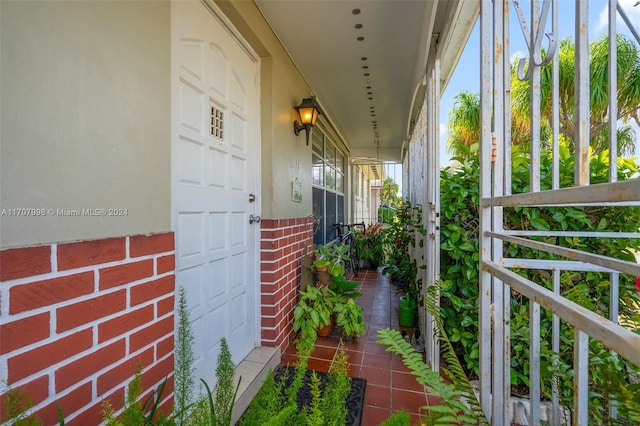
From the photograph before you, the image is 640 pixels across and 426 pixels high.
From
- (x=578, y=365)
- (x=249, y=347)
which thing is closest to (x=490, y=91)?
(x=578, y=365)

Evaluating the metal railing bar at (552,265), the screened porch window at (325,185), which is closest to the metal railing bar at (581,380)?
the metal railing bar at (552,265)

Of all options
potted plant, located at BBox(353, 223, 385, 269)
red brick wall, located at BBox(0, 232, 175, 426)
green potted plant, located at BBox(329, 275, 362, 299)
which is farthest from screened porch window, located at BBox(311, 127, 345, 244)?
red brick wall, located at BBox(0, 232, 175, 426)

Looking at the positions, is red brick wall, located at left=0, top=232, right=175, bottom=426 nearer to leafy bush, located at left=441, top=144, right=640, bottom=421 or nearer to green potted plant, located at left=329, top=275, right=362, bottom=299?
leafy bush, located at left=441, top=144, right=640, bottom=421

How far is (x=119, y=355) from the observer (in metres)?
1.02

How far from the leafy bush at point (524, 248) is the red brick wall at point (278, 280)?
1254 millimetres

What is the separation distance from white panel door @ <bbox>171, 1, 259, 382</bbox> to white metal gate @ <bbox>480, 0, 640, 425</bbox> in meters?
1.35

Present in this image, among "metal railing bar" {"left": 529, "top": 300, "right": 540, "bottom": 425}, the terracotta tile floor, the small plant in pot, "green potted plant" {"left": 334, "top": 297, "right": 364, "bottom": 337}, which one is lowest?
the terracotta tile floor

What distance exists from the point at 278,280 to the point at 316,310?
0.53 metres

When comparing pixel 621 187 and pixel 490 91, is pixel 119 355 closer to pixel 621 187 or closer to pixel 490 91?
pixel 621 187

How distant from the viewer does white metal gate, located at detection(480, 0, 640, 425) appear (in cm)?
49

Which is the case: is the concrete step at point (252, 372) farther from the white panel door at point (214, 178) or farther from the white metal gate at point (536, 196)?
the white metal gate at point (536, 196)

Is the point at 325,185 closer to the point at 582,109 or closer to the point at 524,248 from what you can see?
the point at 524,248

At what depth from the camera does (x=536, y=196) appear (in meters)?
0.63

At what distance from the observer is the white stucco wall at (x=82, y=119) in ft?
2.48
